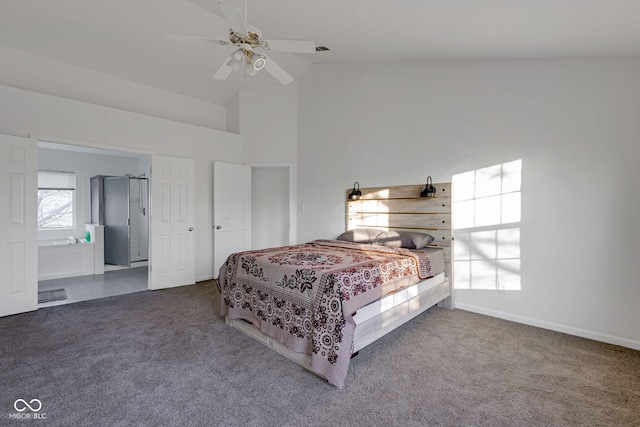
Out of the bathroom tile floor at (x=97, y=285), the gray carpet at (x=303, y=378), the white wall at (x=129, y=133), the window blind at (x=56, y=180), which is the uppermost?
the white wall at (x=129, y=133)

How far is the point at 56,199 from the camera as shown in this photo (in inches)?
245

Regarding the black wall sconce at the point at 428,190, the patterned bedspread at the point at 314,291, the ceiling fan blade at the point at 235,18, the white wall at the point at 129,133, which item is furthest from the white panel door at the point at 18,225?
the black wall sconce at the point at 428,190

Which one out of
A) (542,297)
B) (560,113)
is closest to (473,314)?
(542,297)

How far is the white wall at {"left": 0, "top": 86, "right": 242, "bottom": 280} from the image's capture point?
11.4 ft

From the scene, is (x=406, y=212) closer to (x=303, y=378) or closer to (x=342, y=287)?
(x=342, y=287)

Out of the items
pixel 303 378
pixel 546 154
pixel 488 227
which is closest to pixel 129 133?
pixel 303 378

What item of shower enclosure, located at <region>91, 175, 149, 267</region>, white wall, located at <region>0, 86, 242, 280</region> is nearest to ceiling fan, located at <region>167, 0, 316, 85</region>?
white wall, located at <region>0, 86, 242, 280</region>

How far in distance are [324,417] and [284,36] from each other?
3796 millimetres

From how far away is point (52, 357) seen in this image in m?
2.45

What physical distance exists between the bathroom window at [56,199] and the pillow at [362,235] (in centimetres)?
588

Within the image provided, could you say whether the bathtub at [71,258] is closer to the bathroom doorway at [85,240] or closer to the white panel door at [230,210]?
the bathroom doorway at [85,240]

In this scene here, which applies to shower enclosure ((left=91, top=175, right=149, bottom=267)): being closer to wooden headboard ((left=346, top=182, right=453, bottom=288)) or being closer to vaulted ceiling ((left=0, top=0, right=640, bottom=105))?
vaulted ceiling ((left=0, top=0, right=640, bottom=105))

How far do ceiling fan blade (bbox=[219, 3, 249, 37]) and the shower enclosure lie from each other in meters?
5.46

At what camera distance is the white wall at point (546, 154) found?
2699mm
